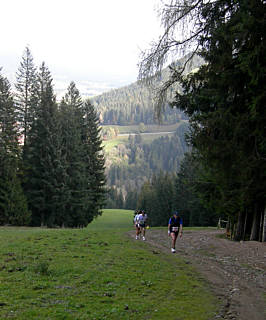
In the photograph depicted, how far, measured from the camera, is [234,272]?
1174cm

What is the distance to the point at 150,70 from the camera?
30.0 feet

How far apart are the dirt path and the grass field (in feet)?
1.39

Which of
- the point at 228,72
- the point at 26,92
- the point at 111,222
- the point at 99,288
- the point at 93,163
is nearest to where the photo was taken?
the point at 99,288

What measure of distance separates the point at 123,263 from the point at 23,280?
155 inches

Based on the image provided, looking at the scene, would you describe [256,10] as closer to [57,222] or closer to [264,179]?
[264,179]

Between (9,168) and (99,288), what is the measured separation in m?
31.6

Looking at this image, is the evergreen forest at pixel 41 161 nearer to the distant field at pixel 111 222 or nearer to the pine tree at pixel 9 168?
the pine tree at pixel 9 168

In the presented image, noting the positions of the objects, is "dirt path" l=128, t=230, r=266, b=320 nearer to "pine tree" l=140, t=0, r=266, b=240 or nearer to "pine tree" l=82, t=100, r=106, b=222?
"pine tree" l=140, t=0, r=266, b=240

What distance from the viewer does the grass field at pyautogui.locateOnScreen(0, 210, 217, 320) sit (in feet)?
21.7

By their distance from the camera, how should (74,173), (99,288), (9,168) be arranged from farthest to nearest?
(74,173) < (9,168) < (99,288)

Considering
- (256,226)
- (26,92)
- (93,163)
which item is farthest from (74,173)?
(256,226)

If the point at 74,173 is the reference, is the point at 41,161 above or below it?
above

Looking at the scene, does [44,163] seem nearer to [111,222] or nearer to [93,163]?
[93,163]

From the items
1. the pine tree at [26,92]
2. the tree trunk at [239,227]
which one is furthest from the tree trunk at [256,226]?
the pine tree at [26,92]
